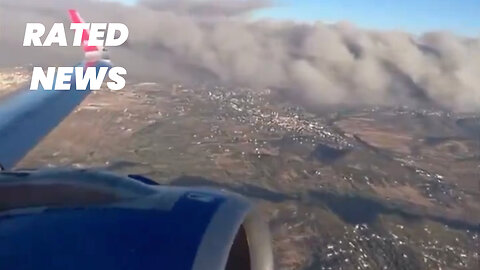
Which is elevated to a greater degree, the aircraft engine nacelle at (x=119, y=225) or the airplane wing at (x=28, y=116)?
the airplane wing at (x=28, y=116)

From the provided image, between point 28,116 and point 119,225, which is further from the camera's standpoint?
point 28,116

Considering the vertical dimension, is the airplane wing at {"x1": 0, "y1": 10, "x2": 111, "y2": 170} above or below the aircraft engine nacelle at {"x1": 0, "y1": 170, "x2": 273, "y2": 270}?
above

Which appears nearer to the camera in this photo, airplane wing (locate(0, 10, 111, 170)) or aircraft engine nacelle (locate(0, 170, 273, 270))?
aircraft engine nacelle (locate(0, 170, 273, 270))

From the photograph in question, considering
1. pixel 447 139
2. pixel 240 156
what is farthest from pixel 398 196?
pixel 447 139

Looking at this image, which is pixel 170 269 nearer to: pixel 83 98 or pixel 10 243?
pixel 10 243

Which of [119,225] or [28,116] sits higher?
[28,116]
